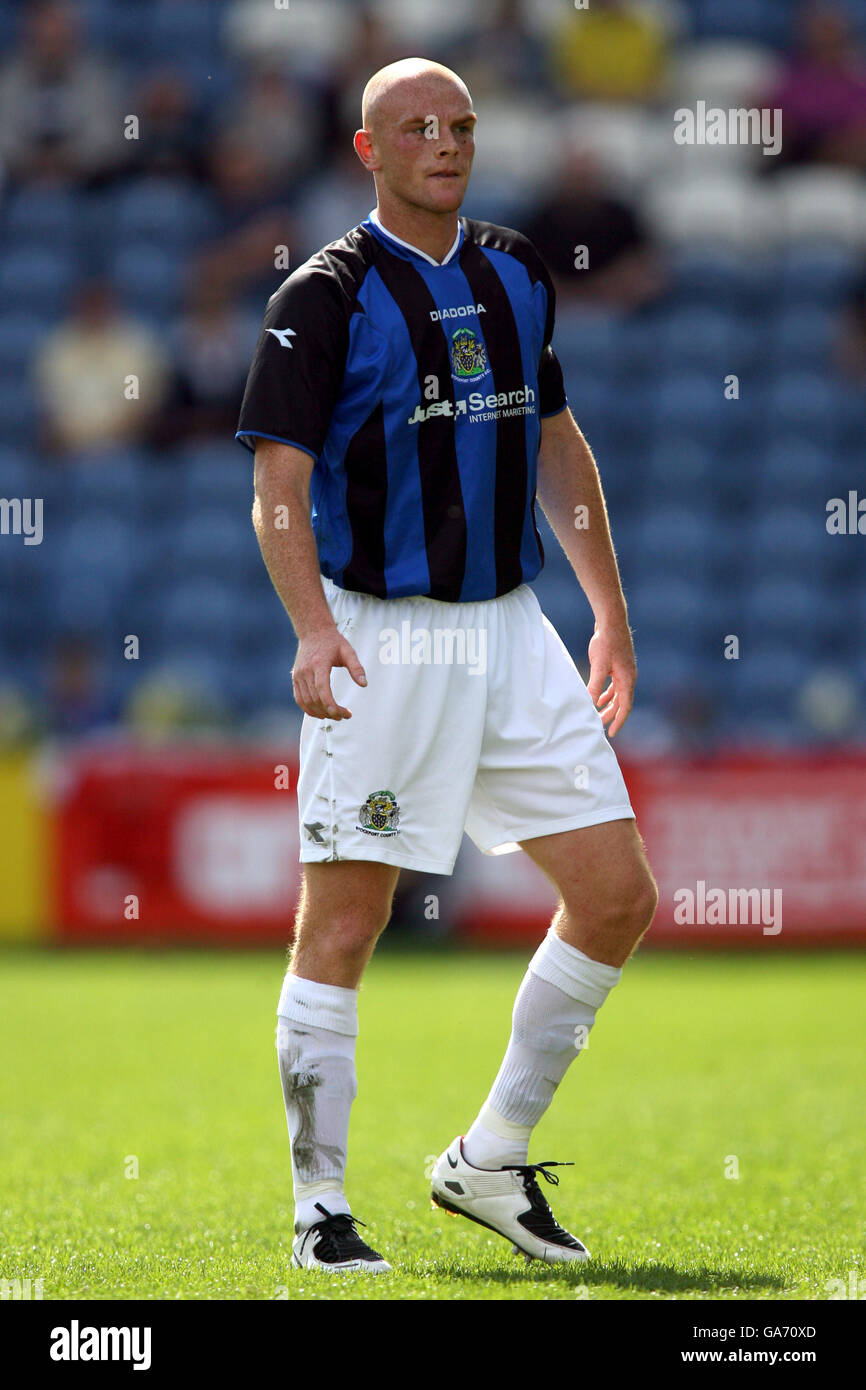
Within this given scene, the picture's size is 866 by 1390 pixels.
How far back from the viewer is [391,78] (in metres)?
3.17

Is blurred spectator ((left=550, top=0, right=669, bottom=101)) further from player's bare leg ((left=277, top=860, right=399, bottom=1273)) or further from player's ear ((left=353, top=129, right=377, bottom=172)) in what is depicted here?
player's bare leg ((left=277, top=860, right=399, bottom=1273))

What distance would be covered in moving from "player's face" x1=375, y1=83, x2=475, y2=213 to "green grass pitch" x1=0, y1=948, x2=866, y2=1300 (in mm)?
1860

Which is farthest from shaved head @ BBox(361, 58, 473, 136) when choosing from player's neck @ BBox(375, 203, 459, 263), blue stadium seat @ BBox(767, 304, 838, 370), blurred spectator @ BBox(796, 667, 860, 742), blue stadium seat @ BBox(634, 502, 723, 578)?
blue stadium seat @ BBox(767, 304, 838, 370)

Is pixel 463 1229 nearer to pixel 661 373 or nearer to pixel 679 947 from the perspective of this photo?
pixel 679 947

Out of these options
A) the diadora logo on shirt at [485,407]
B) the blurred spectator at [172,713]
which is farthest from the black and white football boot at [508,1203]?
the blurred spectator at [172,713]

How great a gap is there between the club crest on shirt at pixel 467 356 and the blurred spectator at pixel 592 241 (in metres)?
8.72

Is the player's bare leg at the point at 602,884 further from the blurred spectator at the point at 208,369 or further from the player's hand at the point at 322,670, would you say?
the blurred spectator at the point at 208,369

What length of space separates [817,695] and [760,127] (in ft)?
17.1

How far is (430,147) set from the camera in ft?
10.3

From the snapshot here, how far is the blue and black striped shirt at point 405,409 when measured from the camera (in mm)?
3053

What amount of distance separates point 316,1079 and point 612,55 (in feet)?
39.5

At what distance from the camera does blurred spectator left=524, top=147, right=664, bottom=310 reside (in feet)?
39.4
